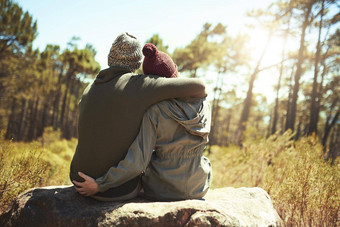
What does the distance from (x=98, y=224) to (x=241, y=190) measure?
106 centimetres

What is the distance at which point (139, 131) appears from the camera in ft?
5.00

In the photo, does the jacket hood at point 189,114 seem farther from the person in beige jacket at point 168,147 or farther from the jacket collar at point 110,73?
the jacket collar at point 110,73

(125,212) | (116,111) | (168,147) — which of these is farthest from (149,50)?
(125,212)

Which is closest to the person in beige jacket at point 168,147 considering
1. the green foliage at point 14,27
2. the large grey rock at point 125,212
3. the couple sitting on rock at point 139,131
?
the couple sitting on rock at point 139,131

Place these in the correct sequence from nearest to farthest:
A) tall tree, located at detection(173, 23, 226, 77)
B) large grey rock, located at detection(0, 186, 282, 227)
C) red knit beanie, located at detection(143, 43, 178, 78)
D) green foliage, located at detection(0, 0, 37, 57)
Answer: large grey rock, located at detection(0, 186, 282, 227)
red knit beanie, located at detection(143, 43, 178, 78)
green foliage, located at detection(0, 0, 37, 57)
tall tree, located at detection(173, 23, 226, 77)

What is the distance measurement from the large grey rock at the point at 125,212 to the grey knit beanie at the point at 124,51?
891 millimetres

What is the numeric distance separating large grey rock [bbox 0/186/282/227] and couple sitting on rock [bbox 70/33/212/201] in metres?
0.11

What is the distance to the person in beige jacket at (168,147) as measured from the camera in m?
1.49

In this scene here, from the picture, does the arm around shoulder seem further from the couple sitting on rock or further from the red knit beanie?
the red knit beanie

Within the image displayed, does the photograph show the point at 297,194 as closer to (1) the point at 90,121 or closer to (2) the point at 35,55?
(1) the point at 90,121

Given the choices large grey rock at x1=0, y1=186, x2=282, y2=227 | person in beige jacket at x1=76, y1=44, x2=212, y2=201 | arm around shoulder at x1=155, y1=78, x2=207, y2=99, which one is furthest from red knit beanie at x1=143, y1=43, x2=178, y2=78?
large grey rock at x1=0, y1=186, x2=282, y2=227

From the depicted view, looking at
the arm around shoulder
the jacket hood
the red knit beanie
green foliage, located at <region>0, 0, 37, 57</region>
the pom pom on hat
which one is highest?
green foliage, located at <region>0, 0, 37, 57</region>

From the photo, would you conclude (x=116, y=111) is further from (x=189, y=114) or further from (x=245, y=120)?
(x=245, y=120)

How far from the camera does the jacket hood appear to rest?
1.52 metres
